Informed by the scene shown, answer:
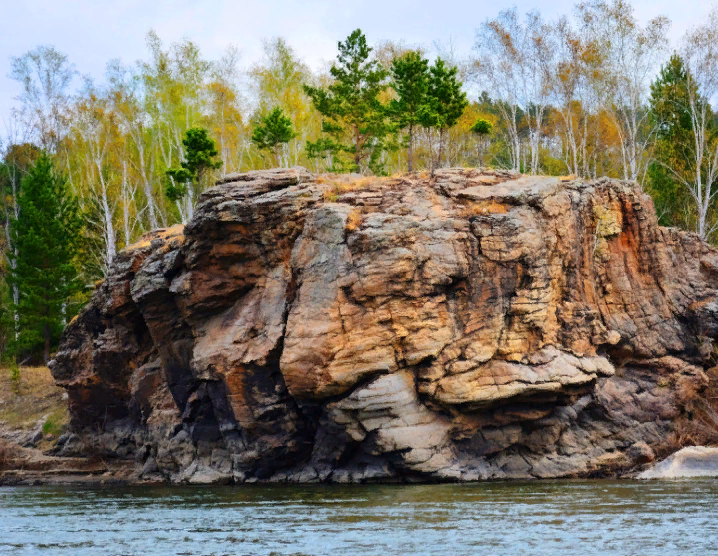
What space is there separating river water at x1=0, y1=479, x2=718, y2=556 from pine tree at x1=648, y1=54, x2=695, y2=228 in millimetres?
28425

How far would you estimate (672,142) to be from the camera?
51.4m

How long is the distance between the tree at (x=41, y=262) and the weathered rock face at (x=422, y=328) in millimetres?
18609

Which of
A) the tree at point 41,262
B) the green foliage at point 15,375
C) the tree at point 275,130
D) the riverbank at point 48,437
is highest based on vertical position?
the tree at point 275,130

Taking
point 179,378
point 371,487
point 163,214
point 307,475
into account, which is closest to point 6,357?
point 163,214

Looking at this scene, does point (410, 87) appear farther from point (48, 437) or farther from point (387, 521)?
point (48, 437)

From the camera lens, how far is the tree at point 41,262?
52.9 metres

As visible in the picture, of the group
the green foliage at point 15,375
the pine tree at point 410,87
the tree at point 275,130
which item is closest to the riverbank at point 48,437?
the green foliage at point 15,375

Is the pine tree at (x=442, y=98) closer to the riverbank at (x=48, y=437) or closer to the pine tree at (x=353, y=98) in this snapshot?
the pine tree at (x=353, y=98)

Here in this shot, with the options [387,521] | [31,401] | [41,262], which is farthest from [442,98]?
[31,401]

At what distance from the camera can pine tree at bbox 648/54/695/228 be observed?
50.9m

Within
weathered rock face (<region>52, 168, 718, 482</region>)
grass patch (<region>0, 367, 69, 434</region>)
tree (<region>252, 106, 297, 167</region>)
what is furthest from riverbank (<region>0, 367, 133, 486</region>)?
tree (<region>252, 106, 297, 167</region>)

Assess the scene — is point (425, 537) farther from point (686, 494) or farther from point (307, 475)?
point (307, 475)

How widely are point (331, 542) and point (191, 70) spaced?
50.5 m

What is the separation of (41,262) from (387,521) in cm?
4161
